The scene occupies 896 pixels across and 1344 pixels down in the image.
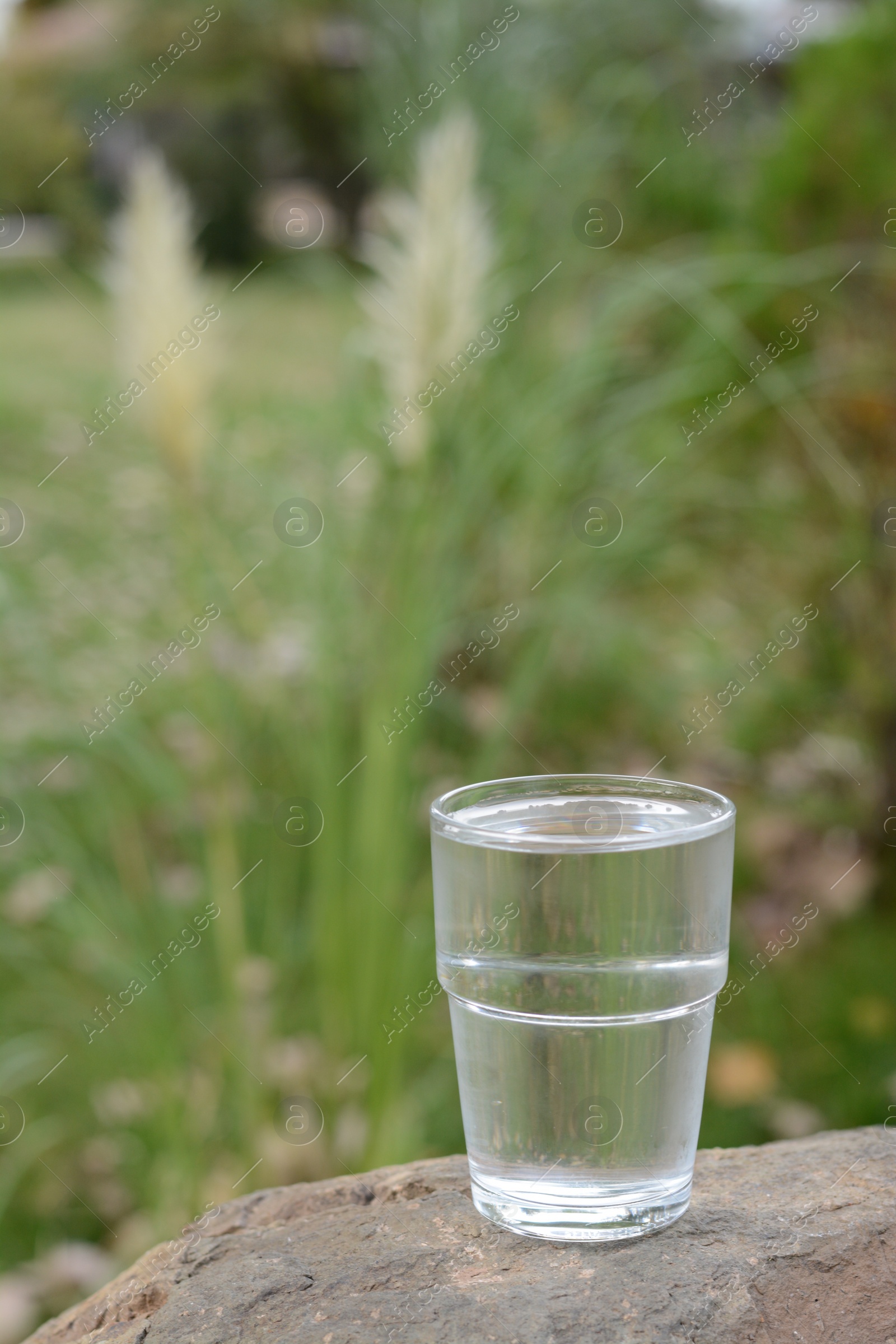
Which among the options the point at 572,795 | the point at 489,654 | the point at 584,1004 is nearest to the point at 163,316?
the point at 572,795

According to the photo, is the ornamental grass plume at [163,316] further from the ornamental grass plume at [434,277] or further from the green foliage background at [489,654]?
the ornamental grass plume at [434,277]

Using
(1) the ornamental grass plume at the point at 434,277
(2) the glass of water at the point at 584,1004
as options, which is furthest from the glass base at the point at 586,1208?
(1) the ornamental grass plume at the point at 434,277

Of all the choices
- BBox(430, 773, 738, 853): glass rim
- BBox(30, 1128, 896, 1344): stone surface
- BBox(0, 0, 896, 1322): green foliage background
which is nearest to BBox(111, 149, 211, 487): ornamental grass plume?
BBox(0, 0, 896, 1322): green foliage background

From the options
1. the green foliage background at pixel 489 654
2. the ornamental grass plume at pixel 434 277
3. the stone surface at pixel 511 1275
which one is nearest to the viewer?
the stone surface at pixel 511 1275

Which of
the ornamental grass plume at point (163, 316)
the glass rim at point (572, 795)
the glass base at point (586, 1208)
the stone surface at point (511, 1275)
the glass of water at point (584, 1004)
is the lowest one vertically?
the stone surface at point (511, 1275)

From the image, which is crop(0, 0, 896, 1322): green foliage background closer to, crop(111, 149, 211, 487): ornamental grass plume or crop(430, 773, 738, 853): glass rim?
crop(111, 149, 211, 487): ornamental grass plume

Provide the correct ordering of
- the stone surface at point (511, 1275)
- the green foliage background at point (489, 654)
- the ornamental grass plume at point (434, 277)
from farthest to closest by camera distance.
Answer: the green foliage background at point (489, 654), the ornamental grass plume at point (434, 277), the stone surface at point (511, 1275)
